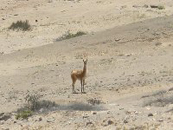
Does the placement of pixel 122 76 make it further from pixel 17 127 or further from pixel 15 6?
pixel 15 6

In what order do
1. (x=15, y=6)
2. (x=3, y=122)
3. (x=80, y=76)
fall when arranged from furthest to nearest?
(x=15, y=6) → (x=80, y=76) → (x=3, y=122)

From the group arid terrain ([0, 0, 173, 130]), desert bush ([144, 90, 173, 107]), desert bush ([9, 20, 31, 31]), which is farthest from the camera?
desert bush ([9, 20, 31, 31])

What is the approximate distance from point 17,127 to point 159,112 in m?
3.21

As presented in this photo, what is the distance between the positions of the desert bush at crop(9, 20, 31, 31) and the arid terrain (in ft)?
1.27

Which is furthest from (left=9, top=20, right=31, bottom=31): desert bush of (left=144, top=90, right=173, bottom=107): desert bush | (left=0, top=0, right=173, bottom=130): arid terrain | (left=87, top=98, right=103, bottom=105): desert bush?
(left=144, top=90, right=173, bottom=107): desert bush

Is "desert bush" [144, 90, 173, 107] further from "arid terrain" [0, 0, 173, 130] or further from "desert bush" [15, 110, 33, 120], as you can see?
"desert bush" [15, 110, 33, 120]

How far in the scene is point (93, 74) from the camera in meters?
21.5

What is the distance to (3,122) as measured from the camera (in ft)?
46.3

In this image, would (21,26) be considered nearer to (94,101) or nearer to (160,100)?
(94,101)

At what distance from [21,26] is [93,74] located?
1699cm

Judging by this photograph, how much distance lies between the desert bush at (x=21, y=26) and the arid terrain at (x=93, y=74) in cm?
39

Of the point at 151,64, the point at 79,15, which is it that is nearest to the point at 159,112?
the point at 151,64

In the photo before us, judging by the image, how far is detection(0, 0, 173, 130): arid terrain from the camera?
42.3 feet

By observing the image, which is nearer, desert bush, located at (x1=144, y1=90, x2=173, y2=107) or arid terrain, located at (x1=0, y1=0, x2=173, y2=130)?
arid terrain, located at (x1=0, y1=0, x2=173, y2=130)
